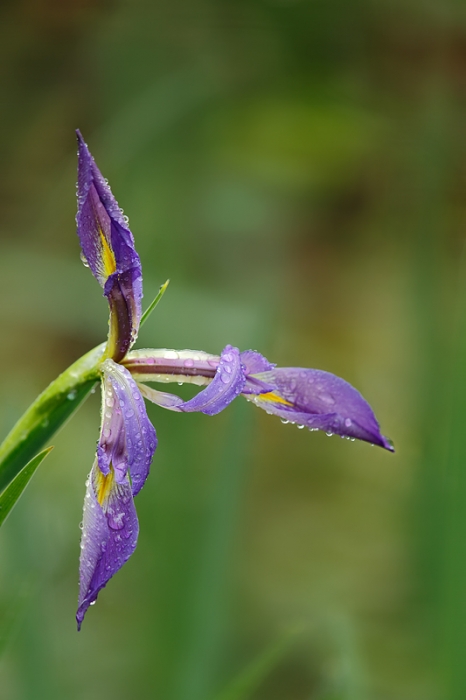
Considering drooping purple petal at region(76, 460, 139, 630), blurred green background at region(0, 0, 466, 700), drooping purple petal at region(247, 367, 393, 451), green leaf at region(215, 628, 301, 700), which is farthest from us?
blurred green background at region(0, 0, 466, 700)

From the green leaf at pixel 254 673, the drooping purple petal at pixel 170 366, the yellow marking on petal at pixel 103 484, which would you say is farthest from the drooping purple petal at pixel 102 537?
the green leaf at pixel 254 673

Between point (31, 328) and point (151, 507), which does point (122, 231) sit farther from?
point (31, 328)

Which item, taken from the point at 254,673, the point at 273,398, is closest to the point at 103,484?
the point at 273,398

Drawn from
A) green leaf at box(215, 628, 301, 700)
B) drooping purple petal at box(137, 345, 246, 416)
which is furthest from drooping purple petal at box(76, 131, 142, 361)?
green leaf at box(215, 628, 301, 700)

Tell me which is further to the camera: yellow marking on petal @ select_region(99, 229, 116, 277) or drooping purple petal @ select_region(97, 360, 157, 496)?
yellow marking on petal @ select_region(99, 229, 116, 277)

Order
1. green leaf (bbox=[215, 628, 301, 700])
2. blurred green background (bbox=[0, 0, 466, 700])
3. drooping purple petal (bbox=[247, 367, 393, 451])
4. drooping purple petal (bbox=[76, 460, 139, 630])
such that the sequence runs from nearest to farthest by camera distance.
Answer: drooping purple petal (bbox=[76, 460, 139, 630]), drooping purple petal (bbox=[247, 367, 393, 451]), green leaf (bbox=[215, 628, 301, 700]), blurred green background (bbox=[0, 0, 466, 700])

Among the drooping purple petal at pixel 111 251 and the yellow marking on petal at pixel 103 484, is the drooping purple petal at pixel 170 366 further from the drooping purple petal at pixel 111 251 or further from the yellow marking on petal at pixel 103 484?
the yellow marking on petal at pixel 103 484

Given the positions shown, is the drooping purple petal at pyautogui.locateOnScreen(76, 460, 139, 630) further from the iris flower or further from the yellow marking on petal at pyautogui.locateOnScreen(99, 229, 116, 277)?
the yellow marking on petal at pyautogui.locateOnScreen(99, 229, 116, 277)

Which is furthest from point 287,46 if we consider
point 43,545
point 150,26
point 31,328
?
point 43,545
